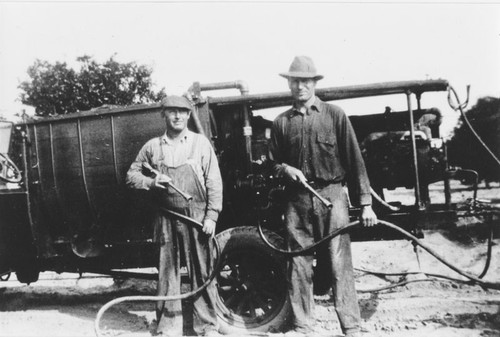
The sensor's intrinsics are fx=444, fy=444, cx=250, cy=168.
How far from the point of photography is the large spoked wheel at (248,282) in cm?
445

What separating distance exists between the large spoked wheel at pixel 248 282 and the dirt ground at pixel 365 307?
1.70 feet

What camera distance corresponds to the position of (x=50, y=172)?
4.95m

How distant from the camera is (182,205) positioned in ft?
13.7

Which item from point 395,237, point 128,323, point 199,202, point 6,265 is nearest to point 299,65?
point 199,202

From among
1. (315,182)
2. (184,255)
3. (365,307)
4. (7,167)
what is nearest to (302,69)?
(315,182)

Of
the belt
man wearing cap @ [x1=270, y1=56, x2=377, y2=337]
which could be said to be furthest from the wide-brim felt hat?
the belt

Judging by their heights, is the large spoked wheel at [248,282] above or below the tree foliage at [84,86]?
below

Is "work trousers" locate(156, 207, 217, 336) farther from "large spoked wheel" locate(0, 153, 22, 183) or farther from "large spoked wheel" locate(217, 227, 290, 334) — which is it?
"large spoked wheel" locate(0, 153, 22, 183)

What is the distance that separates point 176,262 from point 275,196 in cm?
117

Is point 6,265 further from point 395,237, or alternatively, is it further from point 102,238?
point 395,237

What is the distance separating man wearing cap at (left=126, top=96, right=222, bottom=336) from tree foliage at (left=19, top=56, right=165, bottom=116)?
17.1 m

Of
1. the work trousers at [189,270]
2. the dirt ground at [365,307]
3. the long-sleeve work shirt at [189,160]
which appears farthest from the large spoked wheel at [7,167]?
the work trousers at [189,270]

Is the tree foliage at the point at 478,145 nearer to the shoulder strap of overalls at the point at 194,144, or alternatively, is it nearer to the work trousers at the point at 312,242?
the work trousers at the point at 312,242

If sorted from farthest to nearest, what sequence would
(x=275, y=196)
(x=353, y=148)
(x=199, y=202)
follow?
(x=275, y=196)
(x=199, y=202)
(x=353, y=148)
